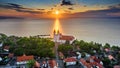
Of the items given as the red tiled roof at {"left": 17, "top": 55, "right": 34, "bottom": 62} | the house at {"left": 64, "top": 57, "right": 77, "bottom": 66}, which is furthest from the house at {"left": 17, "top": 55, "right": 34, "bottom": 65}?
the house at {"left": 64, "top": 57, "right": 77, "bottom": 66}

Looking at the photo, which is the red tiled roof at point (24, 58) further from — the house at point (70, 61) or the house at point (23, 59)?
the house at point (70, 61)

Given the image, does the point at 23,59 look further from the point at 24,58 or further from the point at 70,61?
the point at 70,61

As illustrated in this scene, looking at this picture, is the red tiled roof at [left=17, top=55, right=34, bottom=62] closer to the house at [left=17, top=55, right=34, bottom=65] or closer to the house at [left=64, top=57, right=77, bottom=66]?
the house at [left=17, top=55, right=34, bottom=65]

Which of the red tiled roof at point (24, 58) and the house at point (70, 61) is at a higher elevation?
the red tiled roof at point (24, 58)

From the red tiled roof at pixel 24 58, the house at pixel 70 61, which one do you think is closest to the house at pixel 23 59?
the red tiled roof at pixel 24 58

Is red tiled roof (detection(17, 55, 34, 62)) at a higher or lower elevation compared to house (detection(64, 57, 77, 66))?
higher

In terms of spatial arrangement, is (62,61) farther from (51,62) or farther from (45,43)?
(45,43)

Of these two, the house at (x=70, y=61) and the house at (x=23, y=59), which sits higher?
the house at (x=23, y=59)

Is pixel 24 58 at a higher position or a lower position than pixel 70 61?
higher

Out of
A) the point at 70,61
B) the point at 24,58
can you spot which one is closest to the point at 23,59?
the point at 24,58

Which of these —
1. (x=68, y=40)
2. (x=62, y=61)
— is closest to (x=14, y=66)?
(x=62, y=61)

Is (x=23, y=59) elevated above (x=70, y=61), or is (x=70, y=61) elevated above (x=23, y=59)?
(x=23, y=59)
